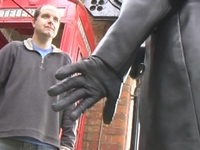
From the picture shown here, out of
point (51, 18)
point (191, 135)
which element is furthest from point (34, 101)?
point (191, 135)

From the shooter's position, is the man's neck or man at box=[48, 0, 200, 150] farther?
the man's neck

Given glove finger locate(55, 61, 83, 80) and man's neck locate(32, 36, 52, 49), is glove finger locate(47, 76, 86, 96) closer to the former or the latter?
glove finger locate(55, 61, 83, 80)

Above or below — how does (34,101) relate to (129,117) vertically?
below

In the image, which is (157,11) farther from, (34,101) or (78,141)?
(78,141)

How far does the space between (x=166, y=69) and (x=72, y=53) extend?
191 cm

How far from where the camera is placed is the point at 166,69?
0.85m

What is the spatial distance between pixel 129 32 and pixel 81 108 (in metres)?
0.19

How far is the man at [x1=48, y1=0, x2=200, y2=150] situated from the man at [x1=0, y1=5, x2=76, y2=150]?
32.6 inches

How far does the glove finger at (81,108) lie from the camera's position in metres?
0.79

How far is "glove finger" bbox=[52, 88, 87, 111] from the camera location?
30.7 inches

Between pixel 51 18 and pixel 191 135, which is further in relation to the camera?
pixel 51 18

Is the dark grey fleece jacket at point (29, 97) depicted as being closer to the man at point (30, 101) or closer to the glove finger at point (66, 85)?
the man at point (30, 101)

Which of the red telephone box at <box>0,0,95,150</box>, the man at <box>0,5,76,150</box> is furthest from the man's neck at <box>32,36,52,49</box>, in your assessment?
the red telephone box at <box>0,0,95,150</box>

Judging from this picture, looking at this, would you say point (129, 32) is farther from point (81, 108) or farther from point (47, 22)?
point (47, 22)
